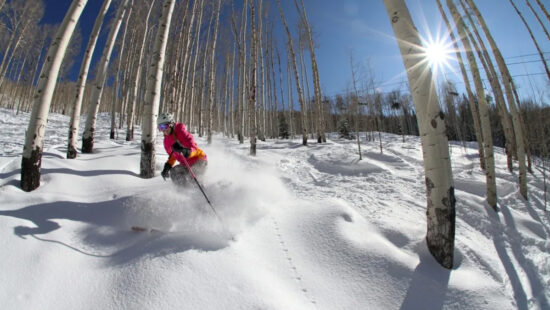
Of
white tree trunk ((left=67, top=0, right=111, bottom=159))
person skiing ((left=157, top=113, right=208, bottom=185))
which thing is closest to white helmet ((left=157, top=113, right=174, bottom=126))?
person skiing ((left=157, top=113, right=208, bottom=185))

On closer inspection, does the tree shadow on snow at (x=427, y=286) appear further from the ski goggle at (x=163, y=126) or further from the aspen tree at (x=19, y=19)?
the aspen tree at (x=19, y=19)

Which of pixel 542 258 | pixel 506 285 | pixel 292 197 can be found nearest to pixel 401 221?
pixel 506 285

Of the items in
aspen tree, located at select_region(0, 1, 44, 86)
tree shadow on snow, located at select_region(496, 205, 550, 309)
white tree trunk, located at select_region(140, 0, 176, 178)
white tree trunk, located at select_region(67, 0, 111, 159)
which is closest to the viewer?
tree shadow on snow, located at select_region(496, 205, 550, 309)

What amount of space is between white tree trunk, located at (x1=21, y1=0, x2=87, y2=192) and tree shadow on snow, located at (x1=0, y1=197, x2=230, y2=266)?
2.28 ft

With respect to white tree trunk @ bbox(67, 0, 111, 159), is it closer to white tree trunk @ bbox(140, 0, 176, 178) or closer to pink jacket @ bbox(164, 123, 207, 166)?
white tree trunk @ bbox(140, 0, 176, 178)

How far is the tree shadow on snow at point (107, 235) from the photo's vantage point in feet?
7.27

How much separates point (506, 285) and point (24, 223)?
189 inches

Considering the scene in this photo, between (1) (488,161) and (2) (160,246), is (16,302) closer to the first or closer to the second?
(2) (160,246)

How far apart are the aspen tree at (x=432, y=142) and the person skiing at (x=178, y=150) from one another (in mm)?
3044

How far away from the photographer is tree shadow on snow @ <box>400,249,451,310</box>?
1.90 metres

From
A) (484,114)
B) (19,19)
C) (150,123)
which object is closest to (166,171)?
(150,123)

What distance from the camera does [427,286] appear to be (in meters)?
2.05

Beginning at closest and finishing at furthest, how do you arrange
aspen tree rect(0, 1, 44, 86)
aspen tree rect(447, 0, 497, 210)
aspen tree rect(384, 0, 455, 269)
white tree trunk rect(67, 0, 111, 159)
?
aspen tree rect(384, 0, 455, 269)
aspen tree rect(447, 0, 497, 210)
white tree trunk rect(67, 0, 111, 159)
aspen tree rect(0, 1, 44, 86)

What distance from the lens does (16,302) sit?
1.64 metres
